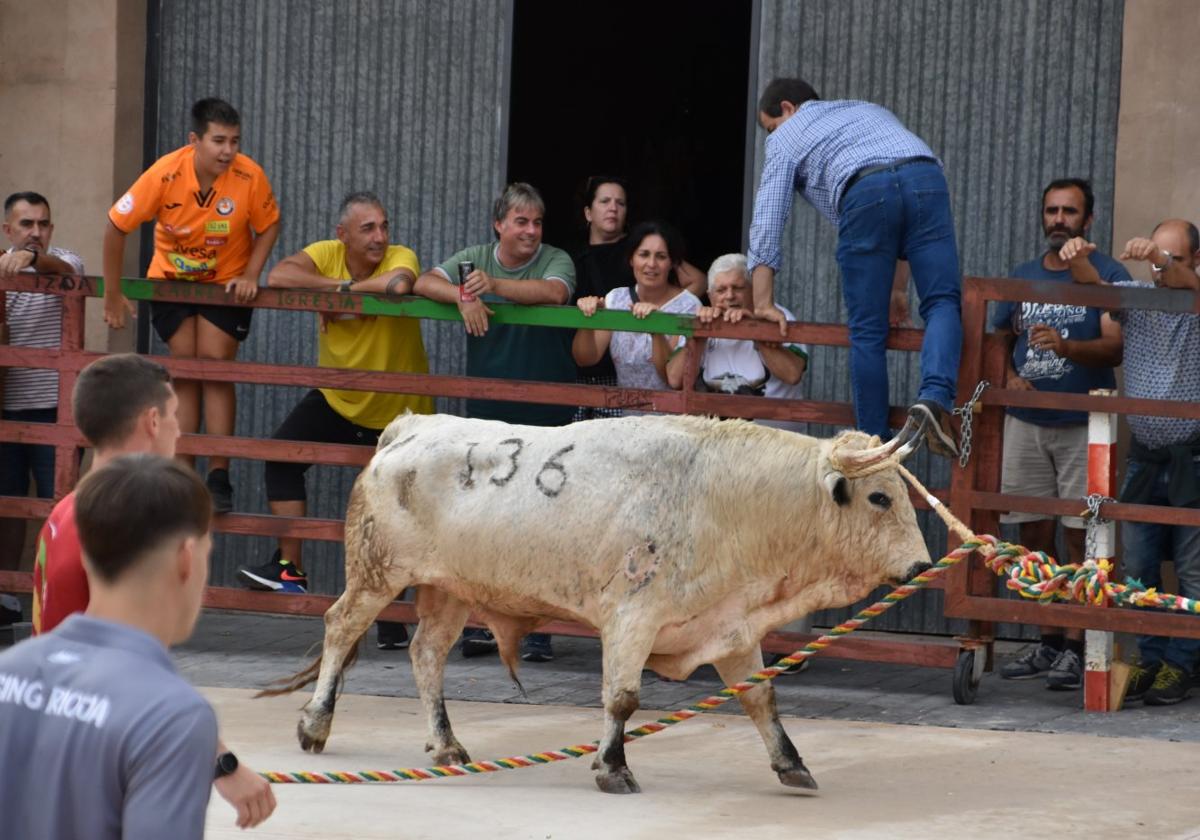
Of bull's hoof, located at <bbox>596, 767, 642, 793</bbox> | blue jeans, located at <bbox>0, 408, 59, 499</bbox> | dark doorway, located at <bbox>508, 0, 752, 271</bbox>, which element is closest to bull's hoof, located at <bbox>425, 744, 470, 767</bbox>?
bull's hoof, located at <bbox>596, 767, 642, 793</bbox>

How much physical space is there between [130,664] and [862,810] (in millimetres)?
4044

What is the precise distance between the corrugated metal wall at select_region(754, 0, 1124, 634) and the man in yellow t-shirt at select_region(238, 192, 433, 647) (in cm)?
225

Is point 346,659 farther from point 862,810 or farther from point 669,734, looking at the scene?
point 862,810

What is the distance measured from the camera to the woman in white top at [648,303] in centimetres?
898

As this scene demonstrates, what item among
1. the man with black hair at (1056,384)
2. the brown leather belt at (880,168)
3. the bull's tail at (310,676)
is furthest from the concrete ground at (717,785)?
the brown leather belt at (880,168)

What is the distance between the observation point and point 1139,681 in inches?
329

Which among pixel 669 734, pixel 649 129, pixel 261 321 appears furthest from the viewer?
pixel 649 129

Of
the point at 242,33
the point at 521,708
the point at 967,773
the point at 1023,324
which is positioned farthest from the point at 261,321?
the point at 967,773

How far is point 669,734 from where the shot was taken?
25.7 ft

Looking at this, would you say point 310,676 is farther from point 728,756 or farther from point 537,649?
point 537,649

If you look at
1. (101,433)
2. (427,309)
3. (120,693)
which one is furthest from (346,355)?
(120,693)

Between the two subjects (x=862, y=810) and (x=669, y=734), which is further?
(x=669, y=734)

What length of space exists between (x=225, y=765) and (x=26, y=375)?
638 cm

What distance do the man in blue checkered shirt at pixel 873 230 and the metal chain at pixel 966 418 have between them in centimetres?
6
